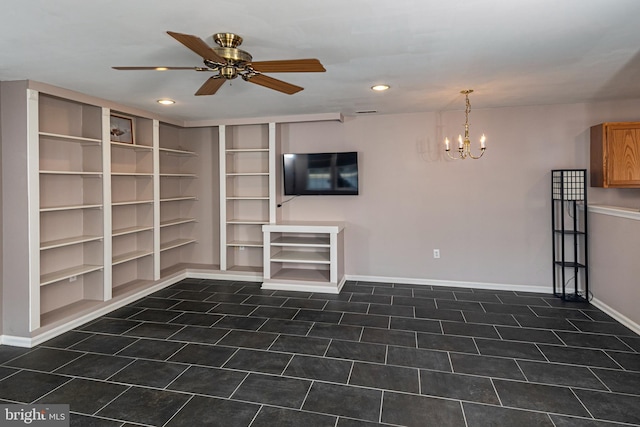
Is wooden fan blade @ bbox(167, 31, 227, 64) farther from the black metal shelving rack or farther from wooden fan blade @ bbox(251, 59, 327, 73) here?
the black metal shelving rack

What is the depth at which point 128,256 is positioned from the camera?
172 inches

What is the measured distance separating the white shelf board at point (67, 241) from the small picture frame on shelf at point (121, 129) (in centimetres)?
123

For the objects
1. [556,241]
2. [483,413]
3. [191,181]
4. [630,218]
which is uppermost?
[191,181]

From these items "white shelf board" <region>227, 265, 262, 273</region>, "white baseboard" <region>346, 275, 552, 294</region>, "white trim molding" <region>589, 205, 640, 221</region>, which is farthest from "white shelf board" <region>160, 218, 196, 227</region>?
"white trim molding" <region>589, 205, 640, 221</region>

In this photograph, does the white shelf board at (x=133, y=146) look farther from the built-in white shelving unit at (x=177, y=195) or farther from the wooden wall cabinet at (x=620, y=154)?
the wooden wall cabinet at (x=620, y=154)

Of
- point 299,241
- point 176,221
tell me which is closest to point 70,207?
point 176,221

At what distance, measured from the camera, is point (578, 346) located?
2.94m

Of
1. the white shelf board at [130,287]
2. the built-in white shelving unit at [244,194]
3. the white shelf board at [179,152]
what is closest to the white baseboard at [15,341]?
the white shelf board at [130,287]

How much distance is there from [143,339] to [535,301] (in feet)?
13.9

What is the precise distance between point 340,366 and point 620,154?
3784 millimetres

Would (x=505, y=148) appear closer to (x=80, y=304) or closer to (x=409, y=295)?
(x=409, y=295)

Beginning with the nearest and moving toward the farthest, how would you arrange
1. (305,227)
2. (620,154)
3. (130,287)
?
(620,154) → (130,287) → (305,227)

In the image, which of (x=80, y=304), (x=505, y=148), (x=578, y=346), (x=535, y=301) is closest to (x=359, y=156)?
(x=505, y=148)

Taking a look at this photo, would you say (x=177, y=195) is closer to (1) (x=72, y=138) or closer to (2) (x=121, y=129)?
(2) (x=121, y=129)
